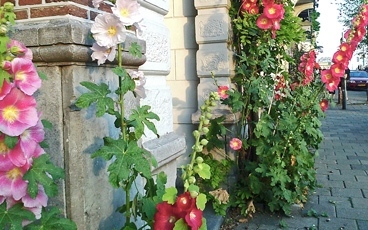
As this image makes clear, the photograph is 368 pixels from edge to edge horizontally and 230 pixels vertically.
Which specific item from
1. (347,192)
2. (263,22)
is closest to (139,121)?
(263,22)

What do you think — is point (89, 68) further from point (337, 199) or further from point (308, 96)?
point (337, 199)

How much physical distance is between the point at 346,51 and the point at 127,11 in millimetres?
2903

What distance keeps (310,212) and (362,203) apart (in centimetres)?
74

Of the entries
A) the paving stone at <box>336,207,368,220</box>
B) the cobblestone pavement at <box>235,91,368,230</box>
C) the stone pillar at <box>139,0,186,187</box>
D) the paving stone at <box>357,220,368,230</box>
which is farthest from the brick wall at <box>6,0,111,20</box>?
the paving stone at <box>336,207,368,220</box>

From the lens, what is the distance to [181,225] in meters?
1.39

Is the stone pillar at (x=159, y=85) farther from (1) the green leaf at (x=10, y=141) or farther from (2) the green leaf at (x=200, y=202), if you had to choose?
(1) the green leaf at (x=10, y=141)

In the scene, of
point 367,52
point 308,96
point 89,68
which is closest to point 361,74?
point 367,52

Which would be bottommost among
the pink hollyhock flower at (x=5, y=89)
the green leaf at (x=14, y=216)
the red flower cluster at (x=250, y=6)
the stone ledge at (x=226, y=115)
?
the green leaf at (x=14, y=216)

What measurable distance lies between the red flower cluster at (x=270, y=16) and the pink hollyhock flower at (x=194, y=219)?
2.85 metres

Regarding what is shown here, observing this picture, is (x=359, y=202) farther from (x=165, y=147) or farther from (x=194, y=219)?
(x=194, y=219)

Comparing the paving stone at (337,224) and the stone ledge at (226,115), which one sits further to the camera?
the stone ledge at (226,115)

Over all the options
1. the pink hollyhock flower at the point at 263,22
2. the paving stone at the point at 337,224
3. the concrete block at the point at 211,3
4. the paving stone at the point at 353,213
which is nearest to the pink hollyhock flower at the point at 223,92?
the pink hollyhock flower at the point at 263,22

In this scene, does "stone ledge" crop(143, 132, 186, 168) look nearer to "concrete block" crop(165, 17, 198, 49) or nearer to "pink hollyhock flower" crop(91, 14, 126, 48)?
"pink hollyhock flower" crop(91, 14, 126, 48)

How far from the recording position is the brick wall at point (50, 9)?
1.89m
